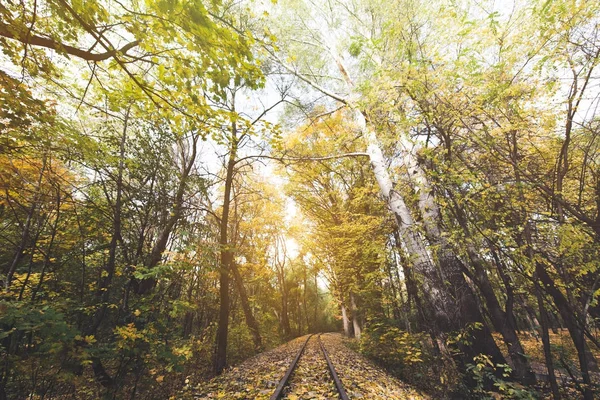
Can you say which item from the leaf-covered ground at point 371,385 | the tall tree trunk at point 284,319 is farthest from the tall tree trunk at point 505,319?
the tall tree trunk at point 284,319

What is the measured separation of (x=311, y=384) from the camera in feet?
16.5

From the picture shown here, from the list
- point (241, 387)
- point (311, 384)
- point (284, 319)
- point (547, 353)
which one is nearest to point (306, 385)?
point (311, 384)

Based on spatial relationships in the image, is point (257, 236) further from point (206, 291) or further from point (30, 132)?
point (30, 132)

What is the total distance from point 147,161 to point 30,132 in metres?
2.11

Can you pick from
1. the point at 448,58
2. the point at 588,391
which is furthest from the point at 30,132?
the point at 588,391

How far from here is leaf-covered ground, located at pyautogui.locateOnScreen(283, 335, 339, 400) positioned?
14.3 ft

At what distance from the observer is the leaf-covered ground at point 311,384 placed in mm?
4346

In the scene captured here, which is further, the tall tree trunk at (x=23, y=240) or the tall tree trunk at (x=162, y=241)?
the tall tree trunk at (x=162, y=241)

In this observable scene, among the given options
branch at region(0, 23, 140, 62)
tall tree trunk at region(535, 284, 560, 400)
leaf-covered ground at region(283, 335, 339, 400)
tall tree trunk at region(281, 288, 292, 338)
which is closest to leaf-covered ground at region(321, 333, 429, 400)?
leaf-covered ground at region(283, 335, 339, 400)

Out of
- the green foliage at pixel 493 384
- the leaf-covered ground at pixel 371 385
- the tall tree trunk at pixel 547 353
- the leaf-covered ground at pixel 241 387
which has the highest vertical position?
the tall tree trunk at pixel 547 353

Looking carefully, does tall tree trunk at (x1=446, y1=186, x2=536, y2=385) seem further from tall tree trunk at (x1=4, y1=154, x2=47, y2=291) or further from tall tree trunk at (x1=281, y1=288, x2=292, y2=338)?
tall tree trunk at (x1=281, y1=288, x2=292, y2=338)

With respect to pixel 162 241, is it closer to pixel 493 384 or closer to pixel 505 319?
pixel 493 384

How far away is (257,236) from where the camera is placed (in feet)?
49.3

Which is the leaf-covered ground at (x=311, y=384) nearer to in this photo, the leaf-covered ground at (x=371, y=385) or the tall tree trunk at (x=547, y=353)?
the leaf-covered ground at (x=371, y=385)
